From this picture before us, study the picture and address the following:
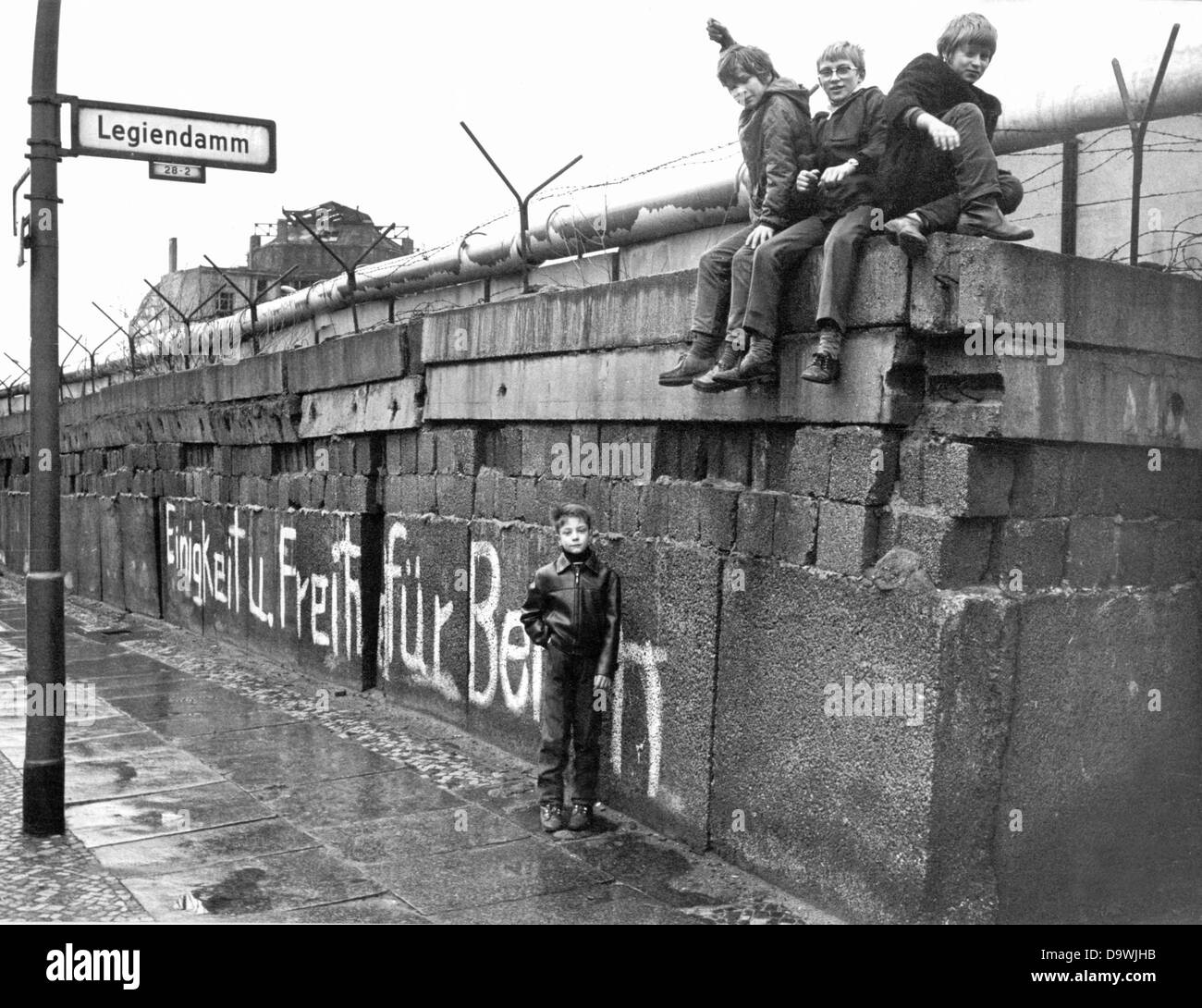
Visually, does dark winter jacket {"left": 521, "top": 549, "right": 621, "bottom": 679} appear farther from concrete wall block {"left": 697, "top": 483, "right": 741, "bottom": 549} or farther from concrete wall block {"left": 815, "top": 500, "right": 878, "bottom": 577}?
concrete wall block {"left": 815, "top": 500, "right": 878, "bottom": 577}

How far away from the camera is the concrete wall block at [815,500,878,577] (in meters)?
5.20

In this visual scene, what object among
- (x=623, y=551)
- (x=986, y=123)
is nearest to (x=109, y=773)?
(x=623, y=551)

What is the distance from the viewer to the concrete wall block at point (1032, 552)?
16.4 ft

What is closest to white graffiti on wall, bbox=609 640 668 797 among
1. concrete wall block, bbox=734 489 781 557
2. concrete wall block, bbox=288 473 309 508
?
concrete wall block, bbox=734 489 781 557

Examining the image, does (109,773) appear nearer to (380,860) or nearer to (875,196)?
(380,860)

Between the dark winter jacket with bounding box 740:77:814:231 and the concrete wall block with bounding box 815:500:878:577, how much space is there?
1.31 metres

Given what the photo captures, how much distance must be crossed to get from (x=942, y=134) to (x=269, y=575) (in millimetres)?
8678

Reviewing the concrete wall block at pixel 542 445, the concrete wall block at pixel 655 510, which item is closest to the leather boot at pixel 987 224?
the concrete wall block at pixel 655 510

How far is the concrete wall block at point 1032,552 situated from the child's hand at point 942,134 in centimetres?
146

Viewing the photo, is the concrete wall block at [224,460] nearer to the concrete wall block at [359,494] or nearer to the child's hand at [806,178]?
the concrete wall block at [359,494]

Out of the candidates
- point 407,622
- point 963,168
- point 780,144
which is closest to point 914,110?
point 963,168

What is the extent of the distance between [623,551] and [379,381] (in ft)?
13.2

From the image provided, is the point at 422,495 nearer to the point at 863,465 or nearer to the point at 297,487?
the point at 297,487

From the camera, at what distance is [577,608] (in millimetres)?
6461
